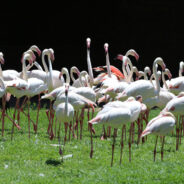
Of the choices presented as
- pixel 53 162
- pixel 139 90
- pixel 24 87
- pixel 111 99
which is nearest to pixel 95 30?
pixel 111 99

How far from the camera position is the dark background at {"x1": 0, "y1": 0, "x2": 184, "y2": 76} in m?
14.4

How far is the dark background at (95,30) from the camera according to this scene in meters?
14.4

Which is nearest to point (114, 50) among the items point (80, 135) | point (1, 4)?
point (1, 4)

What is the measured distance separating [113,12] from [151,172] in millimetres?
9292

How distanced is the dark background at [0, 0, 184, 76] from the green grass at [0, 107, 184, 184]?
709cm

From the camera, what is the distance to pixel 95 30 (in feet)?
48.5

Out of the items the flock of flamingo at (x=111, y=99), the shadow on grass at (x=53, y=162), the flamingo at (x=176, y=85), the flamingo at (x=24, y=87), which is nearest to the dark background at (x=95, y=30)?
the flock of flamingo at (x=111, y=99)

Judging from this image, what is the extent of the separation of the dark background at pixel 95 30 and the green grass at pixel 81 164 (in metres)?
7.09

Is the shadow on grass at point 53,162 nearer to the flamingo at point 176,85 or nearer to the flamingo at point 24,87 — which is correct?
the flamingo at point 24,87

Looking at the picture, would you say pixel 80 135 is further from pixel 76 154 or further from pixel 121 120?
pixel 121 120

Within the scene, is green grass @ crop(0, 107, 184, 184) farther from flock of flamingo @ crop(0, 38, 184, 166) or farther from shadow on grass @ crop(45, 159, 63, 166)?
flock of flamingo @ crop(0, 38, 184, 166)

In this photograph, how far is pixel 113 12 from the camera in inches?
570

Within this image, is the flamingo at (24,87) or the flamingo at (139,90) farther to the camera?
the flamingo at (24,87)

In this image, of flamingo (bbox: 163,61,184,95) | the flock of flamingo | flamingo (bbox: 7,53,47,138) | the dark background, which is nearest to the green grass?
the flock of flamingo
